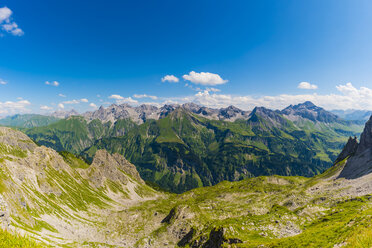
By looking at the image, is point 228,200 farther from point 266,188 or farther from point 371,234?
point 371,234

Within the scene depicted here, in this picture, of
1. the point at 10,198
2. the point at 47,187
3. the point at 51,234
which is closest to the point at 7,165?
the point at 47,187

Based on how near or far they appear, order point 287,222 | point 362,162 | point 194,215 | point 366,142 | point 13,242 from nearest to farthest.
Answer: point 13,242 < point 287,222 < point 194,215 < point 362,162 < point 366,142

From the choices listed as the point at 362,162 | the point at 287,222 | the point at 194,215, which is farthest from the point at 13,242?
the point at 362,162

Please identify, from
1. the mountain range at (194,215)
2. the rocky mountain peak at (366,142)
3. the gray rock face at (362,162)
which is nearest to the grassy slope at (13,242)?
the mountain range at (194,215)

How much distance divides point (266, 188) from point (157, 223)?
115m

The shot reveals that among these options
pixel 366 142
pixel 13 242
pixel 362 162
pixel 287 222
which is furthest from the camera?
pixel 366 142

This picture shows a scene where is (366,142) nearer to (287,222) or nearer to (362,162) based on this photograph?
(362,162)

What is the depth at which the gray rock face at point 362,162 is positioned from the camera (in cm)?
13812

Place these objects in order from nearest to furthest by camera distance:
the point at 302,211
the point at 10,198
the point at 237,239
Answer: the point at 237,239 < the point at 302,211 < the point at 10,198

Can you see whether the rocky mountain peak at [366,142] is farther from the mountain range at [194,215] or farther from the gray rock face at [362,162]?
the mountain range at [194,215]

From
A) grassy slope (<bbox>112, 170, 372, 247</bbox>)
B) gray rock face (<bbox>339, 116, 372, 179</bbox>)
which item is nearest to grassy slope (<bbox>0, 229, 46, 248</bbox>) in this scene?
grassy slope (<bbox>112, 170, 372, 247</bbox>)

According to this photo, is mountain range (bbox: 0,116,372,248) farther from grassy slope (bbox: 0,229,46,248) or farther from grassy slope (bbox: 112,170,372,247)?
grassy slope (bbox: 0,229,46,248)

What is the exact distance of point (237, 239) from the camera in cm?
4872

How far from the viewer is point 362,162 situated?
6033 inches
